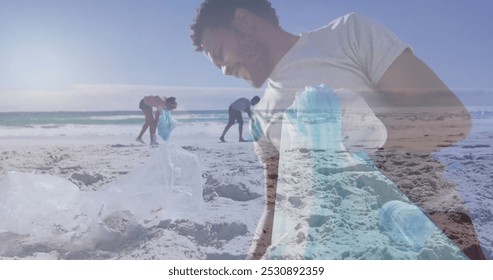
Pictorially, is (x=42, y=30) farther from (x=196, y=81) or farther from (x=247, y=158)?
(x=247, y=158)

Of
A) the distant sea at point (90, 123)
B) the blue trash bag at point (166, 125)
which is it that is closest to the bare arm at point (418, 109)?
the distant sea at point (90, 123)

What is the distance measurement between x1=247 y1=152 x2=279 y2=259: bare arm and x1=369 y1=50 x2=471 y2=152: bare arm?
40 cm

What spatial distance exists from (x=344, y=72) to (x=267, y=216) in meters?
0.57

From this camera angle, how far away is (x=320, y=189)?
6.33 feet

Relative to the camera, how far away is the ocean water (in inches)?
76.3

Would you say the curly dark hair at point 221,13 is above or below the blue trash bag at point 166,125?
above

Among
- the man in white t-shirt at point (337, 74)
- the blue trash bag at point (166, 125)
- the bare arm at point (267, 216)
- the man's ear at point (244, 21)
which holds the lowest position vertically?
the bare arm at point (267, 216)

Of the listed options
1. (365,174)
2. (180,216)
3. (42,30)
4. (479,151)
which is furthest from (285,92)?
(42,30)

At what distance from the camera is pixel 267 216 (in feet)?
6.43

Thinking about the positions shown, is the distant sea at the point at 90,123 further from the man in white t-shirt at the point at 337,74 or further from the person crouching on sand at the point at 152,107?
the man in white t-shirt at the point at 337,74

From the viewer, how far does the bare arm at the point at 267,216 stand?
1940 mm

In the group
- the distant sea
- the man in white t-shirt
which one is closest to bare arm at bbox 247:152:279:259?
the man in white t-shirt
